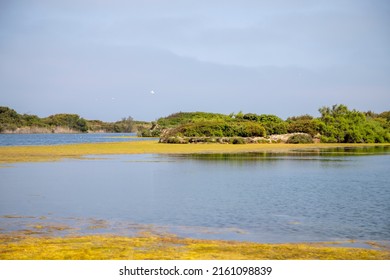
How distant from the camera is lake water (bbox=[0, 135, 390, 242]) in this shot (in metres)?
11.9

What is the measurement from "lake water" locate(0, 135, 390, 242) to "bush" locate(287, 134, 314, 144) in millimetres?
41978

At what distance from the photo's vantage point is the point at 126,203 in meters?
15.4

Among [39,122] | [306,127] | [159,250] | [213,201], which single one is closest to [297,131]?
[306,127]

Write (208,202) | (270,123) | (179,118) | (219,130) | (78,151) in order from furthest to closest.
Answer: (179,118) < (270,123) < (219,130) < (78,151) < (208,202)

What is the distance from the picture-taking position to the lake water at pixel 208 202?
38.9 ft

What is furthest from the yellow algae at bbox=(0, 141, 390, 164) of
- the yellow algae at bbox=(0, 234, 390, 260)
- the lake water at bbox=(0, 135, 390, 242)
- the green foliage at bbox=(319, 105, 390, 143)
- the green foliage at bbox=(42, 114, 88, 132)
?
the green foliage at bbox=(42, 114, 88, 132)

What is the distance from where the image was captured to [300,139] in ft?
221

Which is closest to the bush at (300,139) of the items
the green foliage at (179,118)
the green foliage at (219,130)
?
the green foliage at (219,130)

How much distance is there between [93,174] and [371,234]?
589 inches

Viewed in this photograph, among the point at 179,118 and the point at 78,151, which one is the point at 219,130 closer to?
the point at 78,151

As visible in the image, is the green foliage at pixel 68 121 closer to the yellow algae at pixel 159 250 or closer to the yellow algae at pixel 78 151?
the yellow algae at pixel 78 151

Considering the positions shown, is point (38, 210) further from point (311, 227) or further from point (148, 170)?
point (148, 170)

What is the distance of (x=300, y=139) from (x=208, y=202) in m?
53.4

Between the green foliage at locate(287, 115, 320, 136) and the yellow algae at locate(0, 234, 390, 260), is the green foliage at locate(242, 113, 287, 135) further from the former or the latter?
the yellow algae at locate(0, 234, 390, 260)
